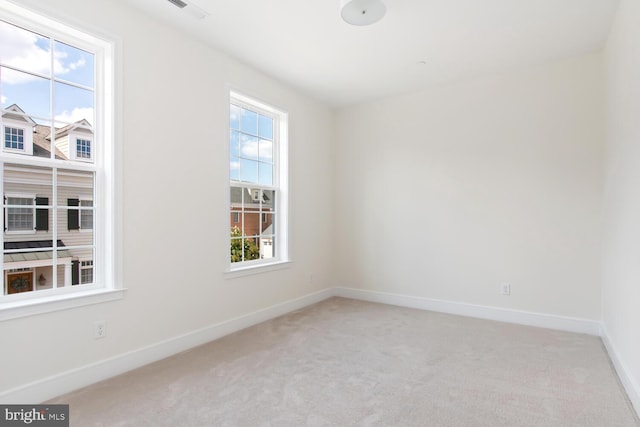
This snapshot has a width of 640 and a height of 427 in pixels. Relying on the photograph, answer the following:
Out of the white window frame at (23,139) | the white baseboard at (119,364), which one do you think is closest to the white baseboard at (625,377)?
the white baseboard at (119,364)

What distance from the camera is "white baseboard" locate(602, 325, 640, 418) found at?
7.04 ft

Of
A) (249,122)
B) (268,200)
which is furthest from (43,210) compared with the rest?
(268,200)

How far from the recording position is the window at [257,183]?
12.5ft

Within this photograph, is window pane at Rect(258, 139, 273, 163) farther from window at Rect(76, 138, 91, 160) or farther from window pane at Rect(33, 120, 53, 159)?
window pane at Rect(33, 120, 53, 159)

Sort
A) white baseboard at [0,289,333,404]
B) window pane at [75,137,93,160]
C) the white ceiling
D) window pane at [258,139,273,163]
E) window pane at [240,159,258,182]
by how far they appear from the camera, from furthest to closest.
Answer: window pane at [258,139,273,163]
window pane at [240,159,258,182]
the white ceiling
window pane at [75,137,93,160]
white baseboard at [0,289,333,404]

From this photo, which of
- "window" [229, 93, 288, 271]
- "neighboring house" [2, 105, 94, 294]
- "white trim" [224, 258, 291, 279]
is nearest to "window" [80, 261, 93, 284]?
"neighboring house" [2, 105, 94, 294]

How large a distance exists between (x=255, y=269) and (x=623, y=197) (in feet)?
10.9

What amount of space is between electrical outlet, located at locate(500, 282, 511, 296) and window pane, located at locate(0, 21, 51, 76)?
4.56m

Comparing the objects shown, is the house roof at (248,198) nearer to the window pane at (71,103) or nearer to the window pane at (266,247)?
the window pane at (266,247)

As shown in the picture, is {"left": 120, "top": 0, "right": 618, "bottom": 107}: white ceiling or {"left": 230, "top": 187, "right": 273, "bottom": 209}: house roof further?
{"left": 230, "top": 187, "right": 273, "bottom": 209}: house roof

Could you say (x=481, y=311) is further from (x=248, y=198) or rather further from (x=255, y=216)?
(x=248, y=198)

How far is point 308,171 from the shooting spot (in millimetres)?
4742

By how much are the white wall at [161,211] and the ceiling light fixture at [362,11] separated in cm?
145

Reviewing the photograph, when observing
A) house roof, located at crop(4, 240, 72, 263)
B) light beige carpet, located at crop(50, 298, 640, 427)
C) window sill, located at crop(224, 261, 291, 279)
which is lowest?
light beige carpet, located at crop(50, 298, 640, 427)
